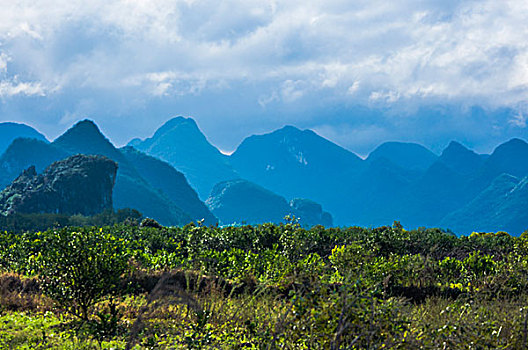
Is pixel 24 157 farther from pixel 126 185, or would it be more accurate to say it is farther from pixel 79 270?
pixel 79 270

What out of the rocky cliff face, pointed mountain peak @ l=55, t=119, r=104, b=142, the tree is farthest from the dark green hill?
the tree

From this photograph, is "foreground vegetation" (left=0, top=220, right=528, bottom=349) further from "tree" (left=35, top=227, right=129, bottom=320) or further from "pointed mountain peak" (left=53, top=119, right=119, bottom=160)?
"pointed mountain peak" (left=53, top=119, right=119, bottom=160)

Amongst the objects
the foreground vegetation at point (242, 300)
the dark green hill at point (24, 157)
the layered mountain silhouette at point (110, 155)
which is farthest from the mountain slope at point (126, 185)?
the foreground vegetation at point (242, 300)

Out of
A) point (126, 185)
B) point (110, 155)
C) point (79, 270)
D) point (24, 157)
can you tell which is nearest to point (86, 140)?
point (110, 155)

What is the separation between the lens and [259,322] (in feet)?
22.9

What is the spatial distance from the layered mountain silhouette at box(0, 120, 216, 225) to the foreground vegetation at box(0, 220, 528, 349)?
13074 cm

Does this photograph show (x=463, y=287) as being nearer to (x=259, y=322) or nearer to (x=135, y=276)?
(x=259, y=322)

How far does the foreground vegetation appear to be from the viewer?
459 centimetres

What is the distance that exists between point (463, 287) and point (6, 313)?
10306 mm

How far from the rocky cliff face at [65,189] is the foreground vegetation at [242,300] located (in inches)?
3196

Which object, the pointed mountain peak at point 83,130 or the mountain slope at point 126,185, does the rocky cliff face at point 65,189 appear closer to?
the mountain slope at point 126,185

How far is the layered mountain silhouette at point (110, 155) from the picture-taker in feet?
481

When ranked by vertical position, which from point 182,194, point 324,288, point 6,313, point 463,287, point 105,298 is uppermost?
point 182,194

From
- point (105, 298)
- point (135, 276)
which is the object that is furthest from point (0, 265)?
point (105, 298)
